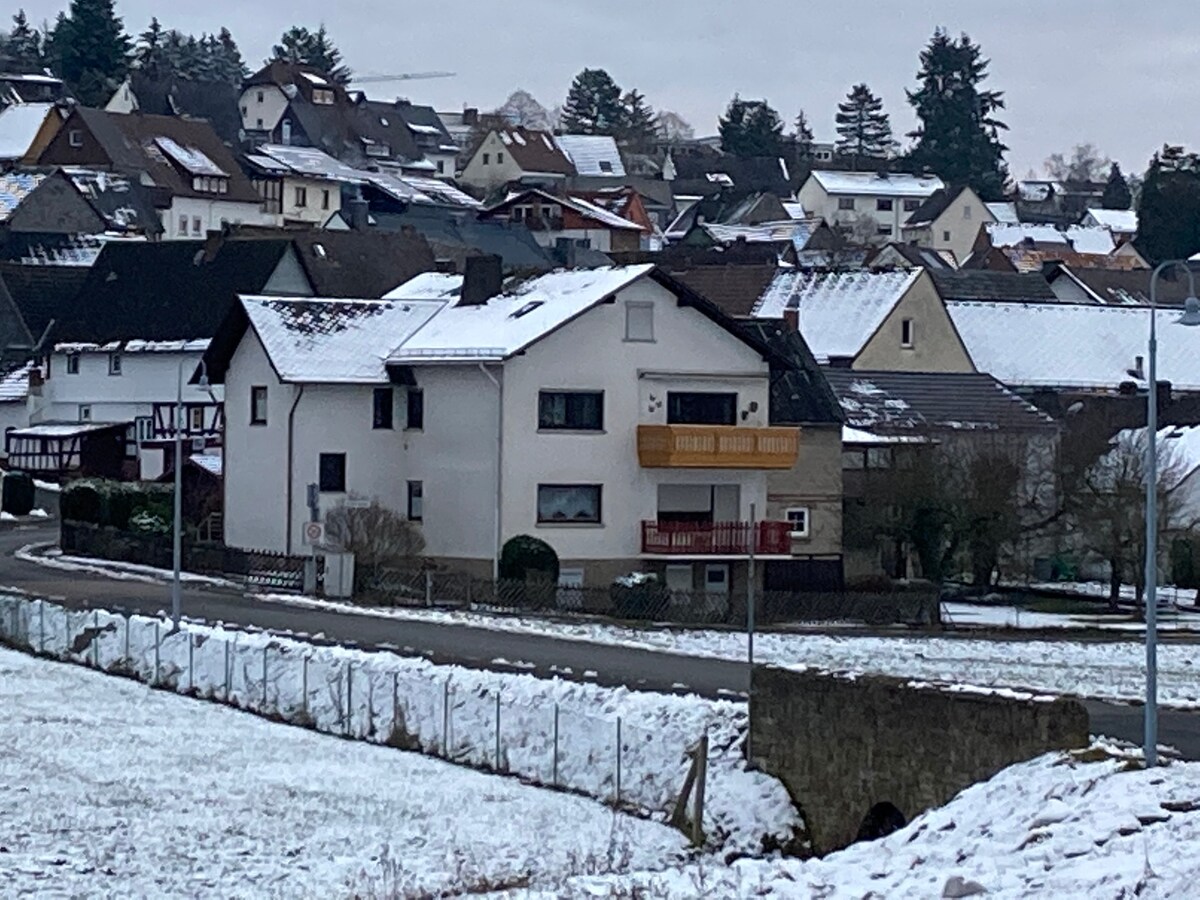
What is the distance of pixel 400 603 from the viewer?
49594 mm

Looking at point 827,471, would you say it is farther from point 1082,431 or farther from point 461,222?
point 461,222

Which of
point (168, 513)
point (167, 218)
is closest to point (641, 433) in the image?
point (168, 513)

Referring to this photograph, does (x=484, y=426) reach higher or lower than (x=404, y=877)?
higher

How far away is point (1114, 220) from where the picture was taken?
7559 inches

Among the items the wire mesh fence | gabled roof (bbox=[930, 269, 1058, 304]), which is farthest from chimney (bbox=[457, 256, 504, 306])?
gabled roof (bbox=[930, 269, 1058, 304])

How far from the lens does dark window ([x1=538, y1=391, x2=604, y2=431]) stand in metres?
54.2

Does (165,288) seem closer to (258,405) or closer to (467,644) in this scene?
(258,405)

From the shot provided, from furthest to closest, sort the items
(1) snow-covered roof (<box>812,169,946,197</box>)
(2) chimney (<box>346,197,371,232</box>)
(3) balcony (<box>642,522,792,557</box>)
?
(1) snow-covered roof (<box>812,169,946,197</box>) < (2) chimney (<box>346,197,371,232</box>) < (3) balcony (<box>642,522,792,557</box>)

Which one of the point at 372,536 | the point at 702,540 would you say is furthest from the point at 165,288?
the point at 702,540

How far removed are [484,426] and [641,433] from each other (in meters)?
3.71

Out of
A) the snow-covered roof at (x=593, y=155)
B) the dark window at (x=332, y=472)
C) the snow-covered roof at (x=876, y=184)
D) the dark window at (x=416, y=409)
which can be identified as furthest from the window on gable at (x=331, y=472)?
the snow-covered roof at (x=593, y=155)

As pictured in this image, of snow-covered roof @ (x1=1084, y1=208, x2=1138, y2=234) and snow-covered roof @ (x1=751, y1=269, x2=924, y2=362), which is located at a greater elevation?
snow-covered roof @ (x1=1084, y1=208, x2=1138, y2=234)

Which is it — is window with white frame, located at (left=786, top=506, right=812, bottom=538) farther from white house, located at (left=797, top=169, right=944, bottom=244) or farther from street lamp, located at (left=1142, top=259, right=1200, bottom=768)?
white house, located at (left=797, top=169, right=944, bottom=244)

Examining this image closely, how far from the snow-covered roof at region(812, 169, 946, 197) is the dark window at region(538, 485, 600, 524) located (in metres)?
119
